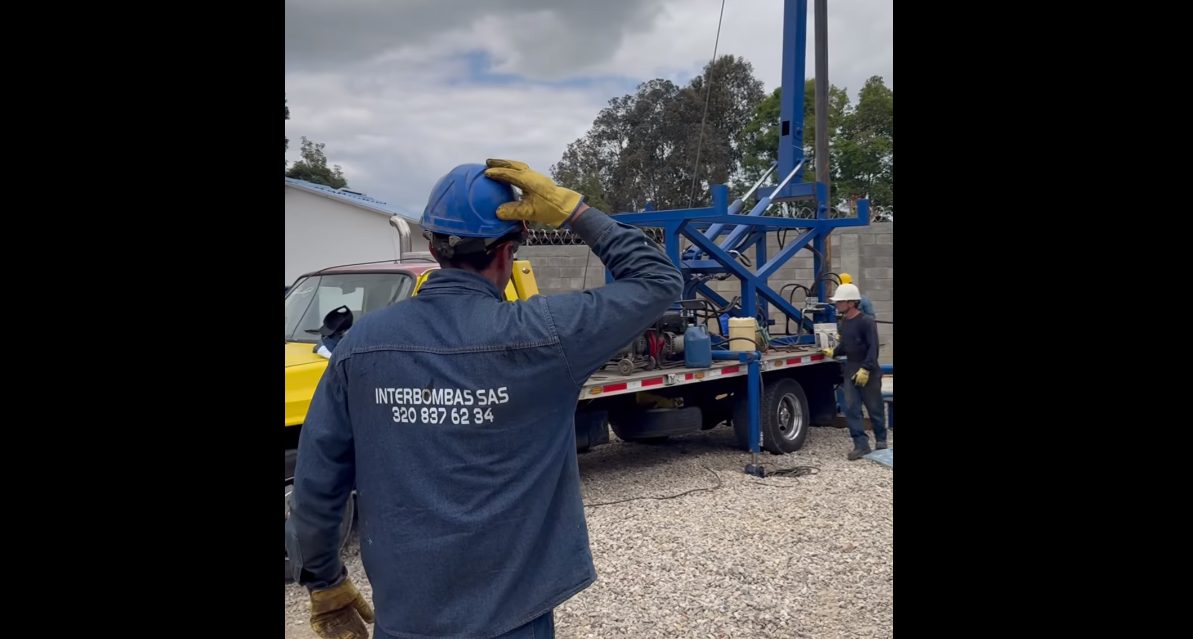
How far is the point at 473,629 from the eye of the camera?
6.77 feet

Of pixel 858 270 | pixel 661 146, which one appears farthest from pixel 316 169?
pixel 858 270

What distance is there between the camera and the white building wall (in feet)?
89.0

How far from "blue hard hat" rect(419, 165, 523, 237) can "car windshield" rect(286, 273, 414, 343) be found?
13.6ft

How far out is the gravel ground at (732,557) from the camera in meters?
4.63

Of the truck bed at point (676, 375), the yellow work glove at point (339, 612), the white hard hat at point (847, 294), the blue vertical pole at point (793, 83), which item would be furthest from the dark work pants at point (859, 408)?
the yellow work glove at point (339, 612)

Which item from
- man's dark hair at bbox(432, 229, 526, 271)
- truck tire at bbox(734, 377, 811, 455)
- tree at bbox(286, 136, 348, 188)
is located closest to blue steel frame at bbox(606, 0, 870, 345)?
truck tire at bbox(734, 377, 811, 455)

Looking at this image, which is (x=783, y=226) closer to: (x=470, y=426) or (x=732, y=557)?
(x=732, y=557)

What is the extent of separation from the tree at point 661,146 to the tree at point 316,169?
55.5 feet

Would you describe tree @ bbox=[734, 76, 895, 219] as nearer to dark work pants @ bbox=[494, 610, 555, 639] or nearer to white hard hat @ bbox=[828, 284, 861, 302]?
white hard hat @ bbox=[828, 284, 861, 302]

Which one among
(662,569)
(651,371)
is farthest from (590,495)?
(662,569)

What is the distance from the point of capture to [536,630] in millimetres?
2139

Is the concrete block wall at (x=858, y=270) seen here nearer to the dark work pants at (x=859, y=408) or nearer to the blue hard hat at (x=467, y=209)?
the dark work pants at (x=859, y=408)

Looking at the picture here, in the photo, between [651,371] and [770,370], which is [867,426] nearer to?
[770,370]

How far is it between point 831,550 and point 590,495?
235 centimetres
